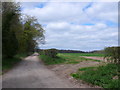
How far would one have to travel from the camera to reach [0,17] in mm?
14172

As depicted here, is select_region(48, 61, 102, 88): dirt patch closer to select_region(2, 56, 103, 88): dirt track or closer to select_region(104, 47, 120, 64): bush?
select_region(2, 56, 103, 88): dirt track

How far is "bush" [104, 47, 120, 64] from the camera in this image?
9934 mm

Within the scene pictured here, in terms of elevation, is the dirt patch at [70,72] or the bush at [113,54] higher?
the bush at [113,54]

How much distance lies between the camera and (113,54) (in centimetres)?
1026

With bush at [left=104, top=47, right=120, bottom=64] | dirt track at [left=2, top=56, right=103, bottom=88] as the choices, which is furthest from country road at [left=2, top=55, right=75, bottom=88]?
bush at [left=104, top=47, right=120, bottom=64]

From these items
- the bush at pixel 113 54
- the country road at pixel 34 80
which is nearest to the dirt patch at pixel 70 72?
the country road at pixel 34 80

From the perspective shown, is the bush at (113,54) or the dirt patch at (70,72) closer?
the dirt patch at (70,72)

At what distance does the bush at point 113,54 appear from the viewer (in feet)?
32.6

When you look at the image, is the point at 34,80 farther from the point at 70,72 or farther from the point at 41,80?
the point at 70,72

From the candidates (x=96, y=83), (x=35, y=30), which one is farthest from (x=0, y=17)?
(x=35, y=30)

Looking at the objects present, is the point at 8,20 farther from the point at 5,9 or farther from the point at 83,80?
the point at 83,80

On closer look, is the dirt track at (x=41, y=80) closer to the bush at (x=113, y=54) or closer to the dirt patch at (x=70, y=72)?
the dirt patch at (x=70, y=72)

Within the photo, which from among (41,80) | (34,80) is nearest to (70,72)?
(41,80)

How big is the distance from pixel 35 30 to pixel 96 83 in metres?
28.8
